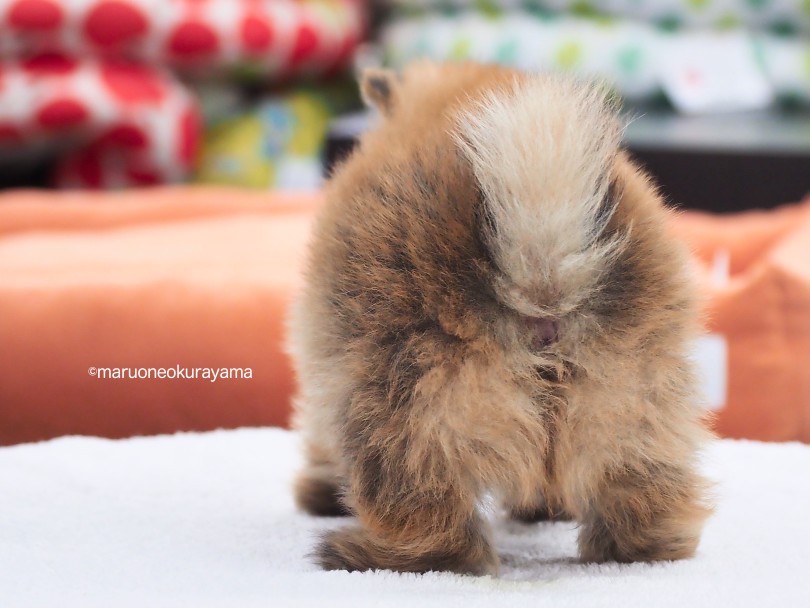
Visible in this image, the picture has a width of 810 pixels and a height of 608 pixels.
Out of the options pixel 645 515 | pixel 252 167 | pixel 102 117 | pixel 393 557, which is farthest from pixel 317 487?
pixel 252 167

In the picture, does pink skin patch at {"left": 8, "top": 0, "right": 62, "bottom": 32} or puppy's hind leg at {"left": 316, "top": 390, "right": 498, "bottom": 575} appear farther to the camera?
pink skin patch at {"left": 8, "top": 0, "right": 62, "bottom": 32}

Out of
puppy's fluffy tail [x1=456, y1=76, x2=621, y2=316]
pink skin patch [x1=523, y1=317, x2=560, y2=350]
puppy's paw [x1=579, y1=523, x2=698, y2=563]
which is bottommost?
puppy's paw [x1=579, y1=523, x2=698, y2=563]

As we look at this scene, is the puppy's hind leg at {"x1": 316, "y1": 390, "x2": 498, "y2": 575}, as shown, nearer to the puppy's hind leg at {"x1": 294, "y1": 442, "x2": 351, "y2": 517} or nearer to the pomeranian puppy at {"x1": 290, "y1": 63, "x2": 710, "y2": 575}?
the pomeranian puppy at {"x1": 290, "y1": 63, "x2": 710, "y2": 575}

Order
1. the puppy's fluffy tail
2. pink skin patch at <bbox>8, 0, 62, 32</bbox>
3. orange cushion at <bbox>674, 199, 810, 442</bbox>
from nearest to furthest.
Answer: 1. the puppy's fluffy tail
2. orange cushion at <bbox>674, 199, 810, 442</bbox>
3. pink skin patch at <bbox>8, 0, 62, 32</bbox>

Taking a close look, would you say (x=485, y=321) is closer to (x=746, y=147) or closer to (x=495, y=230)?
(x=495, y=230)

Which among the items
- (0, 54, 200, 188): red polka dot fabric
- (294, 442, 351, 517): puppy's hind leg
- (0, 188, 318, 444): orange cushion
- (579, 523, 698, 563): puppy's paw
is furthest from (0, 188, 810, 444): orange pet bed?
(0, 54, 200, 188): red polka dot fabric

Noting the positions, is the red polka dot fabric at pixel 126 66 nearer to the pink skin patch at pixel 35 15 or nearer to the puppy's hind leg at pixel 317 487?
the pink skin patch at pixel 35 15

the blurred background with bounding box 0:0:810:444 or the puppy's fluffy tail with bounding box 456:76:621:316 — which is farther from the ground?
the blurred background with bounding box 0:0:810:444

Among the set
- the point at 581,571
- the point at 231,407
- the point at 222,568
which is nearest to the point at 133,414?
the point at 231,407

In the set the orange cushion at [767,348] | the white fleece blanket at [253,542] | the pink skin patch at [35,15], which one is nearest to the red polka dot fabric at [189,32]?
the pink skin patch at [35,15]
